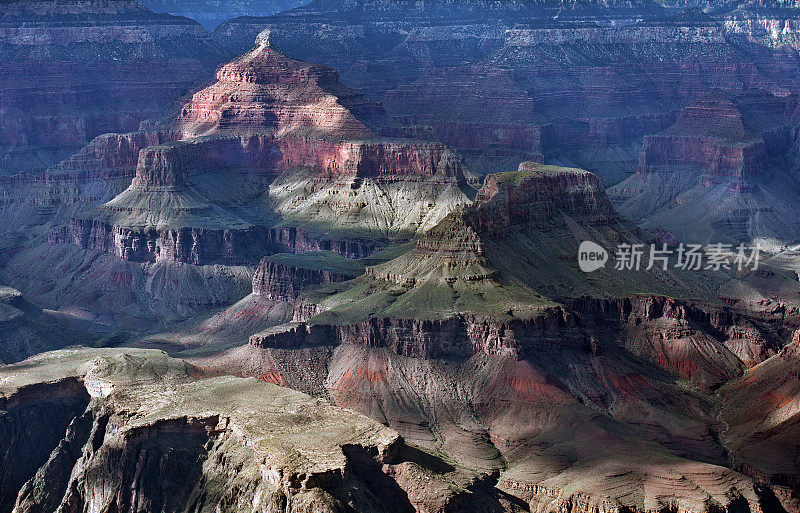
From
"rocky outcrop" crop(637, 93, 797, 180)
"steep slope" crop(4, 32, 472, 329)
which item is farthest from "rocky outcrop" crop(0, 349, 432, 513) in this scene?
"rocky outcrop" crop(637, 93, 797, 180)

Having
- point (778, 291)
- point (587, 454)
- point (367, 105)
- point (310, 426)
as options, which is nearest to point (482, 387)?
point (587, 454)

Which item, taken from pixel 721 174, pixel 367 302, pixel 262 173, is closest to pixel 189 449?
pixel 367 302

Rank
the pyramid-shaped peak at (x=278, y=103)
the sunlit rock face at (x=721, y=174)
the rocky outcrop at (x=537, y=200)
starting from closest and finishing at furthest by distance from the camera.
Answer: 1. the rocky outcrop at (x=537, y=200)
2. the sunlit rock face at (x=721, y=174)
3. the pyramid-shaped peak at (x=278, y=103)

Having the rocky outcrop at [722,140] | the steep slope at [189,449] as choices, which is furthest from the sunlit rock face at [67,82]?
the steep slope at [189,449]

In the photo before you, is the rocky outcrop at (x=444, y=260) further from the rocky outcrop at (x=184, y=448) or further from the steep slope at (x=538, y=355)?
the rocky outcrop at (x=184, y=448)

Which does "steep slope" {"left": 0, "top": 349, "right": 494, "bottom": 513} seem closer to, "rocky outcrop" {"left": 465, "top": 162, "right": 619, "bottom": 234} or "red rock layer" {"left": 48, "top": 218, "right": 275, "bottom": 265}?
"rocky outcrop" {"left": 465, "top": 162, "right": 619, "bottom": 234}

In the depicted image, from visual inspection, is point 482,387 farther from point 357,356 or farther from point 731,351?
point 731,351

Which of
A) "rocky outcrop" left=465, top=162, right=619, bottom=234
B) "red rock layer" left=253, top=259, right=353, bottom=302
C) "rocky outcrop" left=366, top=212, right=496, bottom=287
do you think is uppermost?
"rocky outcrop" left=465, top=162, right=619, bottom=234
